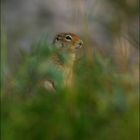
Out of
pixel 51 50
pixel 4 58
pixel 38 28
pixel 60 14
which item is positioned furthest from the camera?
pixel 60 14

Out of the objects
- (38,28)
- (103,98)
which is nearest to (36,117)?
(103,98)

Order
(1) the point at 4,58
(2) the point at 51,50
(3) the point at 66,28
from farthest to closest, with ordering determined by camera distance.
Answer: (3) the point at 66,28 < (1) the point at 4,58 < (2) the point at 51,50

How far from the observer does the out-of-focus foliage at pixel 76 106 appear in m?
2.55

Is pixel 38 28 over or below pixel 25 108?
below

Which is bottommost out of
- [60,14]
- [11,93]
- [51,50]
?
[60,14]

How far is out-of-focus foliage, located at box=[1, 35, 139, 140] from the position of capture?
8.36 feet

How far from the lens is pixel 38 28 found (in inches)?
325

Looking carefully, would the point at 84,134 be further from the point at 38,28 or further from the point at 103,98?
the point at 38,28

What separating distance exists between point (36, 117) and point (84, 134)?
18 centimetres

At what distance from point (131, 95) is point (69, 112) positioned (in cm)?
22

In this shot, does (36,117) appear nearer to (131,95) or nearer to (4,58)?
(131,95)

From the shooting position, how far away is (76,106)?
2.66 m

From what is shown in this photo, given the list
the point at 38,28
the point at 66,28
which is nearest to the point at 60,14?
the point at 66,28

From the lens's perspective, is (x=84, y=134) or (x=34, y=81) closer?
(x=84, y=134)
